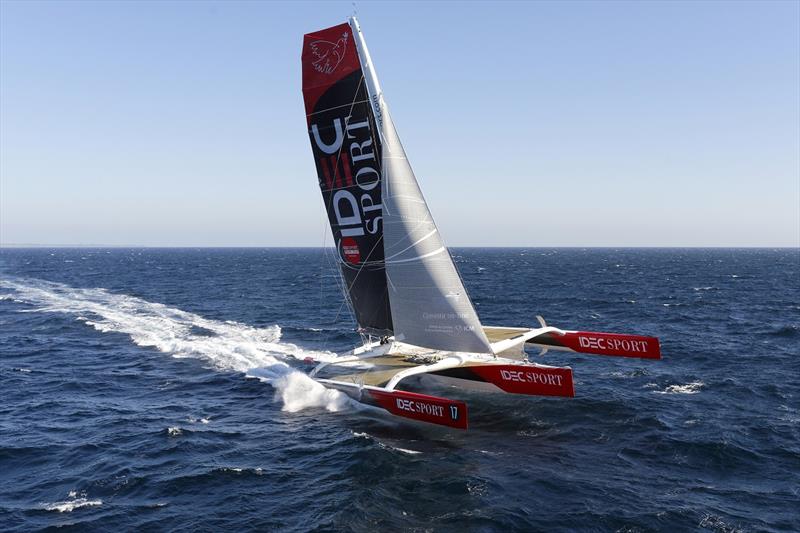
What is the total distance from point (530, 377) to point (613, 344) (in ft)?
16.9

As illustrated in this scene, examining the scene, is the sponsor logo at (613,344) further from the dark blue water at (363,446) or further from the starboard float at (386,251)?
the dark blue water at (363,446)

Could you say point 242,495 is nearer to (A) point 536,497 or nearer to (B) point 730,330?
(A) point 536,497

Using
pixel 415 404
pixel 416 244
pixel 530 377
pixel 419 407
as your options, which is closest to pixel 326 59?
pixel 416 244

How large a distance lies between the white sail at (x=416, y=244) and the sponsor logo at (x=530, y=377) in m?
0.91

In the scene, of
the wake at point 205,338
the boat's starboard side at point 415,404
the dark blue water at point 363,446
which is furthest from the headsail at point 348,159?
the dark blue water at point 363,446

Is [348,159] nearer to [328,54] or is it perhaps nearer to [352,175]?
[352,175]

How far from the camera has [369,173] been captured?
1741cm

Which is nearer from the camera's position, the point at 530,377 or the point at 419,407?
the point at 419,407

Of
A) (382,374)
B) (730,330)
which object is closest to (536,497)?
(382,374)

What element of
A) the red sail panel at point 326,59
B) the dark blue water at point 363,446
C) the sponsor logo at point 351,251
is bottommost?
the dark blue water at point 363,446

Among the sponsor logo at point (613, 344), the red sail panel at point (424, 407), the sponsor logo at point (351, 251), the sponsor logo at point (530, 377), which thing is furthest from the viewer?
the sponsor logo at point (613, 344)

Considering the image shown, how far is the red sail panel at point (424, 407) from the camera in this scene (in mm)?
13688

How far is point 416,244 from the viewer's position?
16.5 m

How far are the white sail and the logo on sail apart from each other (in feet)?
2.28
